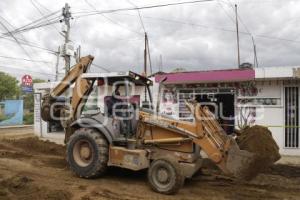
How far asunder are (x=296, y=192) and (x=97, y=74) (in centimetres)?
559

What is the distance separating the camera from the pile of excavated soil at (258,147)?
8.19 metres

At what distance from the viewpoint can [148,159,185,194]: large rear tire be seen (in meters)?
8.26

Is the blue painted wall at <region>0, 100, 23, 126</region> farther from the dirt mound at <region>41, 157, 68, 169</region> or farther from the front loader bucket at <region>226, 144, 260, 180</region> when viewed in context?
the front loader bucket at <region>226, 144, 260, 180</region>

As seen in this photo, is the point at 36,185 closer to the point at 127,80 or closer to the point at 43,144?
the point at 127,80

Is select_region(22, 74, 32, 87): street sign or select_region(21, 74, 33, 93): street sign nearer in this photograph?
select_region(21, 74, 33, 93): street sign

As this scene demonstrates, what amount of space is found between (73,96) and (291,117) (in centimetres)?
943

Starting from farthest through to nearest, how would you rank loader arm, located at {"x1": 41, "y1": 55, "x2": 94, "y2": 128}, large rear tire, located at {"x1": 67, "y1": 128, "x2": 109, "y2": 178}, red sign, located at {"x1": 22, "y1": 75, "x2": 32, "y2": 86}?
red sign, located at {"x1": 22, "y1": 75, "x2": 32, "y2": 86}
loader arm, located at {"x1": 41, "y1": 55, "x2": 94, "y2": 128}
large rear tire, located at {"x1": 67, "y1": 128, "x2": 109, "y2": 178}

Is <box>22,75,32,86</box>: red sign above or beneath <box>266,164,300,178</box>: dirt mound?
above

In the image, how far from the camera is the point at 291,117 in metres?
15.7

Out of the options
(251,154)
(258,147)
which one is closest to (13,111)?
(258,147)

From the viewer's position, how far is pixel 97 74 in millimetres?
10016

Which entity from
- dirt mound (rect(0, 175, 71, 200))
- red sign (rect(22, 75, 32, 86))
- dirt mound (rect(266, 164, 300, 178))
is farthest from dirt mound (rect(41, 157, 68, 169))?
red sign (rect(22, 75, 32, 86))

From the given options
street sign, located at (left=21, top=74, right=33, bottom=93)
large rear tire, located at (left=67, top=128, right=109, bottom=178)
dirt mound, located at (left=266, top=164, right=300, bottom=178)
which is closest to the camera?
large rear tire, located at (left=67, top=128, right=109, bottom=178)

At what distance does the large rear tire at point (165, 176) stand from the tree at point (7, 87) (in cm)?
5148
